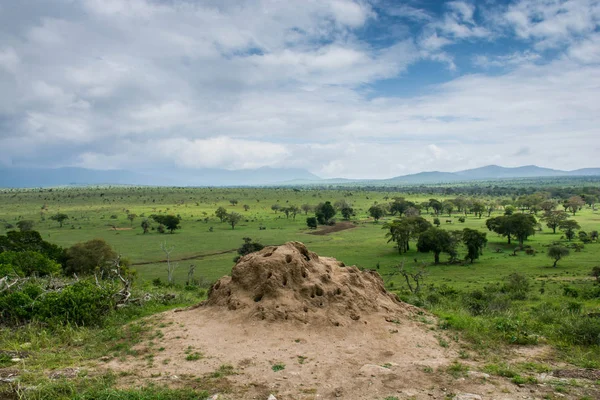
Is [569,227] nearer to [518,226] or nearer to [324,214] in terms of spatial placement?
[518,226]

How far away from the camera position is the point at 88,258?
35938mm

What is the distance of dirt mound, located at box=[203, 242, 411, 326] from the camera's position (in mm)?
12383

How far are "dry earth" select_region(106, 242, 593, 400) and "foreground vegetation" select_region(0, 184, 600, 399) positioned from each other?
2.92ft

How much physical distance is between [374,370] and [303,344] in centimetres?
227

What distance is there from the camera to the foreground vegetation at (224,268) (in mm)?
11359

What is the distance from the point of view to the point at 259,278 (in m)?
13.5

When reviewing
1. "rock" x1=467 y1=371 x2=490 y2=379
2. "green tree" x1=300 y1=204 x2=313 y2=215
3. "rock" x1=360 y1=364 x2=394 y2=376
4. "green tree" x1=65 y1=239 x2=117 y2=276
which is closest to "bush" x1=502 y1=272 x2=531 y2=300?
"rock" x1=467 y1=371 x2=490 y2=379

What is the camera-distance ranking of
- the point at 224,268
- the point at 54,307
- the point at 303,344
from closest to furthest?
the point at 303,344 → the point at 54,307 → the point at 224,268

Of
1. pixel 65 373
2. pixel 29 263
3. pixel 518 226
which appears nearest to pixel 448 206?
pixel 518 226

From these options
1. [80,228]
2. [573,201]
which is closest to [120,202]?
[80,228]

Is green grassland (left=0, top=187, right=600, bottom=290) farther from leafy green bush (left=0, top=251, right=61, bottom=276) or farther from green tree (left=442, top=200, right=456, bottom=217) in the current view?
green tree (left=442, top=200, right=456, bottom=217)

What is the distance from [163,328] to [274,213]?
294 ft

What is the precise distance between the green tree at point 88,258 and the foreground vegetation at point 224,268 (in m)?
0.14

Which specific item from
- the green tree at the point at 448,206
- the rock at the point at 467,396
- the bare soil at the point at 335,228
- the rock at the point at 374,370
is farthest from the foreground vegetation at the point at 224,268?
the rock at the point at 374,370
